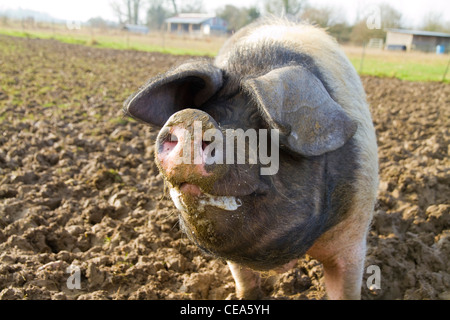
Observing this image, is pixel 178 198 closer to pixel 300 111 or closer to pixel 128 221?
pixel 300 111

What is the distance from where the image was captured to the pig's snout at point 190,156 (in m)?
1.71

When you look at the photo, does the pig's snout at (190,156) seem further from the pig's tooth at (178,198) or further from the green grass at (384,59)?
the green grass at (384,59)

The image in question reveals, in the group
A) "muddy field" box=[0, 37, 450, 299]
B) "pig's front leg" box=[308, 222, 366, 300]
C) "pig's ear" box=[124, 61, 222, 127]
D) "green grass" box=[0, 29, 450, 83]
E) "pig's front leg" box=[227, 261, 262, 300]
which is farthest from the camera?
"green grass" box=[0, 29, 450, 83]

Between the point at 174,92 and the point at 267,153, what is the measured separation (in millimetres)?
717

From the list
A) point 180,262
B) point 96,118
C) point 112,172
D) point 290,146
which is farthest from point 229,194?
point 96,118

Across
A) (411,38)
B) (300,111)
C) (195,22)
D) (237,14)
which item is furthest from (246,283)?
(195,22)

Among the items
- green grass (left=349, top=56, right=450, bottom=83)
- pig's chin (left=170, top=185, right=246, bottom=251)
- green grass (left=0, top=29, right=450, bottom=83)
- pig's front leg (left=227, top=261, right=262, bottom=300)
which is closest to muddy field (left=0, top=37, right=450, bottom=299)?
pig's front leg (left=227, top=261, right=262, bottom=300)

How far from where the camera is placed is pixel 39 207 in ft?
14.4

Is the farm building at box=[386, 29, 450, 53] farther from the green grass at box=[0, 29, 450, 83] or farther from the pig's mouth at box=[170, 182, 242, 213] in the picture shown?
the pig's mouth at box=[170, 182, 242, 213]

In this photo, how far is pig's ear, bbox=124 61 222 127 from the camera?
219 centimetres

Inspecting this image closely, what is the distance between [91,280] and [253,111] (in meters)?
2.17

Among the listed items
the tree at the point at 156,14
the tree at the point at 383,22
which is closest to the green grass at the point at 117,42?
the tree at the point at 383,22

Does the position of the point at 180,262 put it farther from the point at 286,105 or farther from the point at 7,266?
the point at 286,105

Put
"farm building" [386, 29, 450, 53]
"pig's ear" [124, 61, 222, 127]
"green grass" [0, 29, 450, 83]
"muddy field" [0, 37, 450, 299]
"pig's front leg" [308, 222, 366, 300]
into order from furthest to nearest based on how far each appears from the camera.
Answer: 1. "farm building" [386, 29, 450, 53]
2. "green grass" [0, 29, 450, 83]
3. "muddy field" [0, 37, 450, 299]
4. "pig's front leg" [308, 222, 366, 300]
5. "pig's ear" [124, 61, 222, 127]
